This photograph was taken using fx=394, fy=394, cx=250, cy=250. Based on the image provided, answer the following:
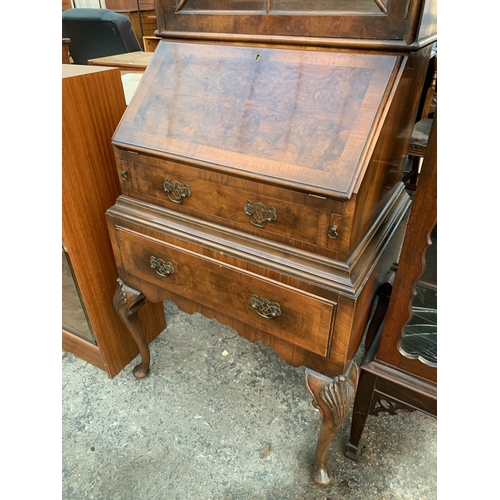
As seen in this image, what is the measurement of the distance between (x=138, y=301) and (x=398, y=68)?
1.03m

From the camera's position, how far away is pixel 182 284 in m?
1.14

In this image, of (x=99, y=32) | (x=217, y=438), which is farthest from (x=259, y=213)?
(x=99, y=32)

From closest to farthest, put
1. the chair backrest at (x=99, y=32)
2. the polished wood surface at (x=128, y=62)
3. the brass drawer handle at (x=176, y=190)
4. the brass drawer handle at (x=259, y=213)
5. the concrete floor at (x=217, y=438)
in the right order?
1. the brass drawer handle at (x=259, y=213)
2. the brass drawer handle at (x=176, y=190)
3. the concrete floor at (x=217, y=438)
4. the polished wood surface at (x=128, y=62)
5. the chair backrest at (x=99, y=32)

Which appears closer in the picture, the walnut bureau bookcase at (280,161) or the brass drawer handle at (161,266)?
the walnut bureau bookcase at (280,161)

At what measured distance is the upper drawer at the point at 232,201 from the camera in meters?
0.85

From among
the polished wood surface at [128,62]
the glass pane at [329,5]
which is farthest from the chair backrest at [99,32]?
the glass pane at [329,5]

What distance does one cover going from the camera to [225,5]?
38.0 inches

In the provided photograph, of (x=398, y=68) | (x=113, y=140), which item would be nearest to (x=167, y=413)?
(x=113, y=140)

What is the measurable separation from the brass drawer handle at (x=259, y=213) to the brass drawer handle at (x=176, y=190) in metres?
0.18

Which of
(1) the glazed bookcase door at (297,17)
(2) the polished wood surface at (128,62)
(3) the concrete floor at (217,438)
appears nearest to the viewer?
(1) the glazed bookcase door at (297,17)

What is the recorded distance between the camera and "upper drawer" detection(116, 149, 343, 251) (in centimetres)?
85

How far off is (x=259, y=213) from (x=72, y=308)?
3.10 feet

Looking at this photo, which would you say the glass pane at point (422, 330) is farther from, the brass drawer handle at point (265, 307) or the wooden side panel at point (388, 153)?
the brass drawer handle at point (265, 307)

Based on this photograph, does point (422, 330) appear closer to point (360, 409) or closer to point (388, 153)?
point (360, 409)
